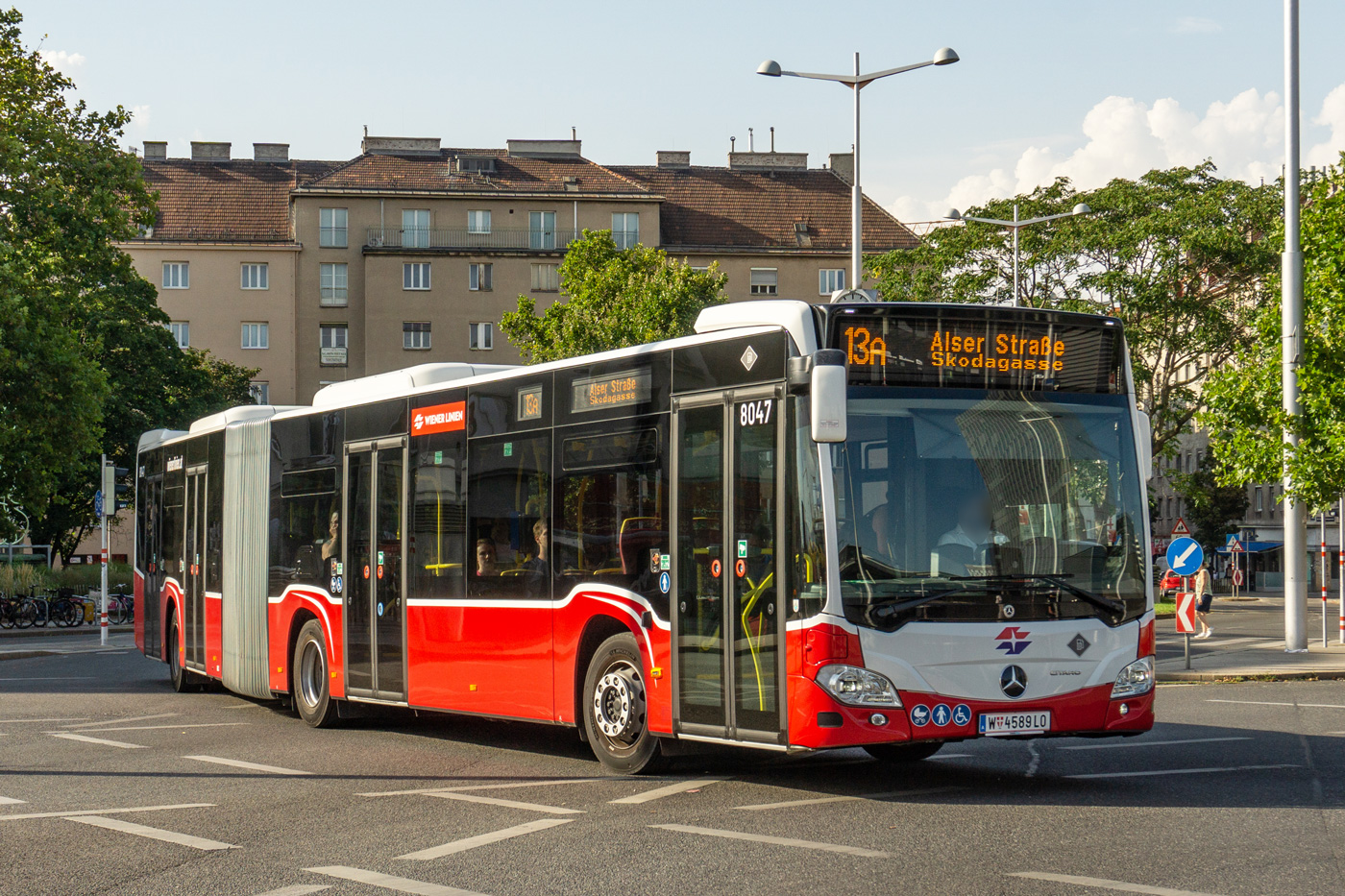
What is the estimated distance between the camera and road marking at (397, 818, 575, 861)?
8.07 meters

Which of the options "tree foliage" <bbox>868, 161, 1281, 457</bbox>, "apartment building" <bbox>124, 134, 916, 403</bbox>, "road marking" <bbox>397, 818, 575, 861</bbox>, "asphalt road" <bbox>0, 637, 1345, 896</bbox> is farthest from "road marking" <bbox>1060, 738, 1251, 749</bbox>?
"apartment building" <bbox>124, 134, 916, 403</bbox>

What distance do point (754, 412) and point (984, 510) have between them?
148 cm

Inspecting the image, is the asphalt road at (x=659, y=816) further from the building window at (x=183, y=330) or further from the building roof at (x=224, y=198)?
the building roof at (x=224, y=198)

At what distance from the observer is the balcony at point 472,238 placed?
78.9 m

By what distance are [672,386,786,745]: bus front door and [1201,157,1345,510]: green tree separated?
17.5m

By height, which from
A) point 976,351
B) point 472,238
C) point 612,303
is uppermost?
point 472,238

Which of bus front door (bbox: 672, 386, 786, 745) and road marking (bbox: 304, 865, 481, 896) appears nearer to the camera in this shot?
road marking (bbox: 304, 865, 481, 896)

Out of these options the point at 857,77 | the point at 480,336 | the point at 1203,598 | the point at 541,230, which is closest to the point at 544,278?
the point at 541,230

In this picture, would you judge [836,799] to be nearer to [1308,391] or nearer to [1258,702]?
[1258,702]

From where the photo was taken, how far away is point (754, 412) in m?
10.0

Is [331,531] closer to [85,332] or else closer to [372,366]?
[85,332]

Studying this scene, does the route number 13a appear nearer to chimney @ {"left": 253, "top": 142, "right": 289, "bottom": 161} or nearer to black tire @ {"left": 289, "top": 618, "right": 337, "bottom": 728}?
black tire @ {"left": 289, "top": 618, "right": 337, "bottom": 728}

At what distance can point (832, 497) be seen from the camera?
9.42 m

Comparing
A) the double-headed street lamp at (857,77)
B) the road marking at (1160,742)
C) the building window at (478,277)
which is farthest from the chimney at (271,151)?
the road marking at (1160,742)
